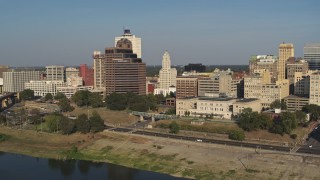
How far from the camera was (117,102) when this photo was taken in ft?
302

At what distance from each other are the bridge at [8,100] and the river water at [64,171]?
152 ft

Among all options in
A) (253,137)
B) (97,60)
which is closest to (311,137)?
(253,137)

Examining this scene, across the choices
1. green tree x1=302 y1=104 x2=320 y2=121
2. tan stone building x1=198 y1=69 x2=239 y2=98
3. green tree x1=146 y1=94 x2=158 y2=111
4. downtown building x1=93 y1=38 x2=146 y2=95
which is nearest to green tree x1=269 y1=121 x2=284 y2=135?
green tree x1=302 y1=104 x2=320 y2=121

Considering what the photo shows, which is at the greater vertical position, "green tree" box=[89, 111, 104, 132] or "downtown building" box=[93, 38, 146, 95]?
"downtown building" box=[93, 38, 146, 95]

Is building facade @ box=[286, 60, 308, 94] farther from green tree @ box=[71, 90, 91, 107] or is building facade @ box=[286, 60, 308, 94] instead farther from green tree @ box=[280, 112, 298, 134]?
green tree @ box=[71, 90, 91, 107]

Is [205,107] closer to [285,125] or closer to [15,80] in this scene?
[285,125]

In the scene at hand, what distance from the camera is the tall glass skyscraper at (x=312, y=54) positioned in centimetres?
14712

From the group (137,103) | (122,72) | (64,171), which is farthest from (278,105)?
(64,171)

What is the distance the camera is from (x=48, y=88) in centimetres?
12788

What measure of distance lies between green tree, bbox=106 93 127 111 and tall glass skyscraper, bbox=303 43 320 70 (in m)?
82.6

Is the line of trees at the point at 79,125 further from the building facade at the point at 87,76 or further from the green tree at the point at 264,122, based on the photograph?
the building facade at the point at 87,76

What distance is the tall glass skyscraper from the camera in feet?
483

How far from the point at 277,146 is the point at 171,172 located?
1575 centimetres

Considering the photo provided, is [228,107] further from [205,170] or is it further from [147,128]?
[205,170]
